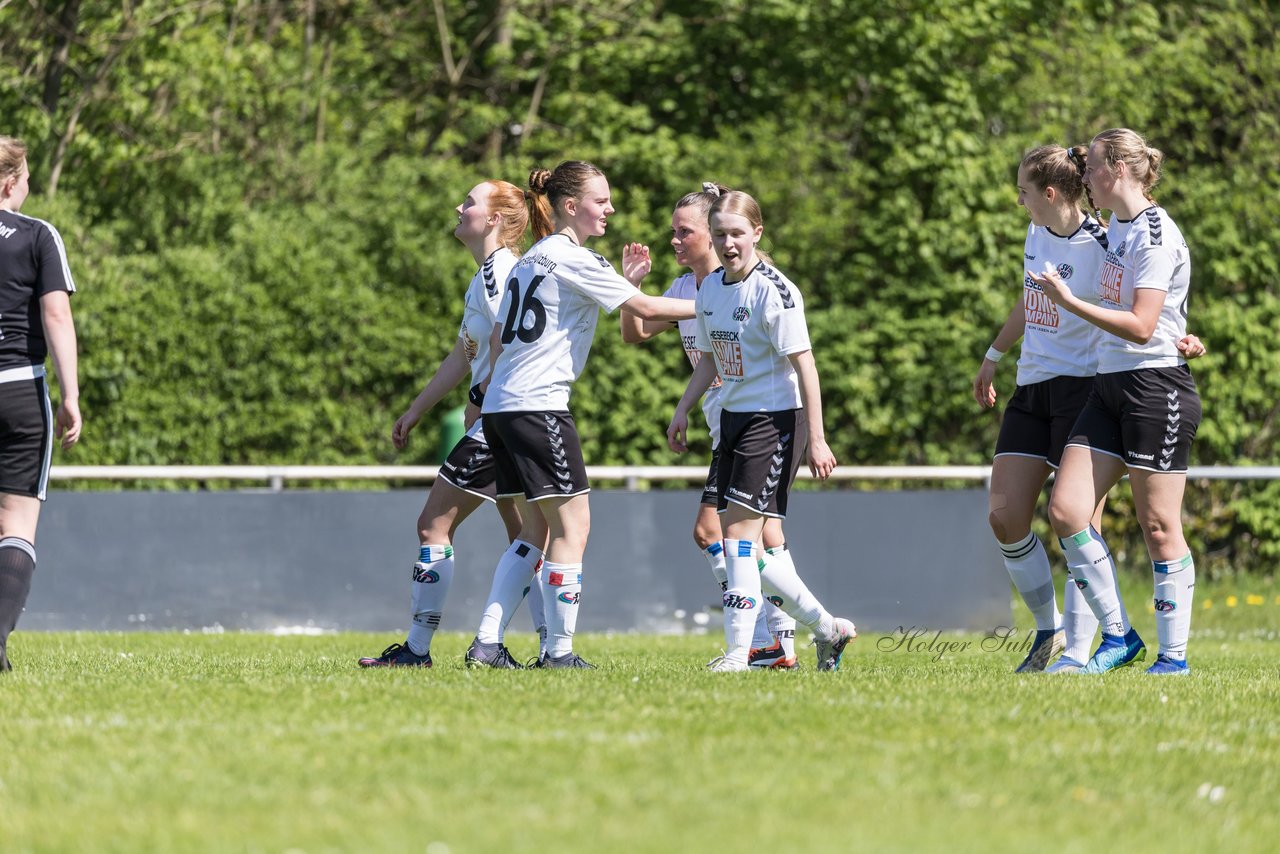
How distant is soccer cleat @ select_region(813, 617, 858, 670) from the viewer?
23.2ft

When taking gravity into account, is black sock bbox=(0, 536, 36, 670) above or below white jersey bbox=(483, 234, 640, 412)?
below

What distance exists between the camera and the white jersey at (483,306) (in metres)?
7.19

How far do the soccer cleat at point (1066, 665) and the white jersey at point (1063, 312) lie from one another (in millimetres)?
1269

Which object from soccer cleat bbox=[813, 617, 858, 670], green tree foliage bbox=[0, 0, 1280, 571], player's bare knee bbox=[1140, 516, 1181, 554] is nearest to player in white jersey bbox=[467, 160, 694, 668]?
soccer cleat bbox=[813, 617, 858, 670]

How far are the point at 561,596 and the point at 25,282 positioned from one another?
8.35 ft

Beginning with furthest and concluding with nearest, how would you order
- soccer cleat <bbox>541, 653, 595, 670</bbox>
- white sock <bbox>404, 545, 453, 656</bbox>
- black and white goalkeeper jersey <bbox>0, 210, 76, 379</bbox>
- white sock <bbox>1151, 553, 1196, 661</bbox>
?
white sock <bbox>404, 545, 453, 656</bbox>
white sock <bbox>1151, 553, 1196, 661</bbox>
soccer cleat <bbox>541, 653, 595, 670</bbox>
black and white goalkeeper jersey <bbox>0, 210, 76, 379</bbox>

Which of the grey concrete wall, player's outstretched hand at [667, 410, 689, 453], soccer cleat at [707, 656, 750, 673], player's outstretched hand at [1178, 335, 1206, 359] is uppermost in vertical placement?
player's outstretched hand at [1178, 335, 1206, 359]

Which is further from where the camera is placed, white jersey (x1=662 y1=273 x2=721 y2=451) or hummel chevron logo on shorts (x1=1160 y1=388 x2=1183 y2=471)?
white jersey (x1=662 y1=273 x2=721 y2=451)

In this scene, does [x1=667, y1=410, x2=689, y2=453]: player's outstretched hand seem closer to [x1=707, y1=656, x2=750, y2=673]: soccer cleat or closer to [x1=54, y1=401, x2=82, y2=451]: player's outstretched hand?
[x1=707, y1=656, x2=750, y2=673]: soccer cleat

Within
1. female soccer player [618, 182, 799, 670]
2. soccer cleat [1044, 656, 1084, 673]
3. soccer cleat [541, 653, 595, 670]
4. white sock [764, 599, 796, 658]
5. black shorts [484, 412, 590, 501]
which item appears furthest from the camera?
white sock [764, 599, 796, 658]

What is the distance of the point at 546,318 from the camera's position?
675cm

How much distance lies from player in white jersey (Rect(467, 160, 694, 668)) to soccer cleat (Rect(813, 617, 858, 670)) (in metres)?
1.11

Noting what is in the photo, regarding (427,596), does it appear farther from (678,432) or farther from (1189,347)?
(1189,347)

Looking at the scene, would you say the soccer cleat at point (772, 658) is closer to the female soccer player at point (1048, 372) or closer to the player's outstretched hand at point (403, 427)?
the female soccer player at point (1048, 372)
